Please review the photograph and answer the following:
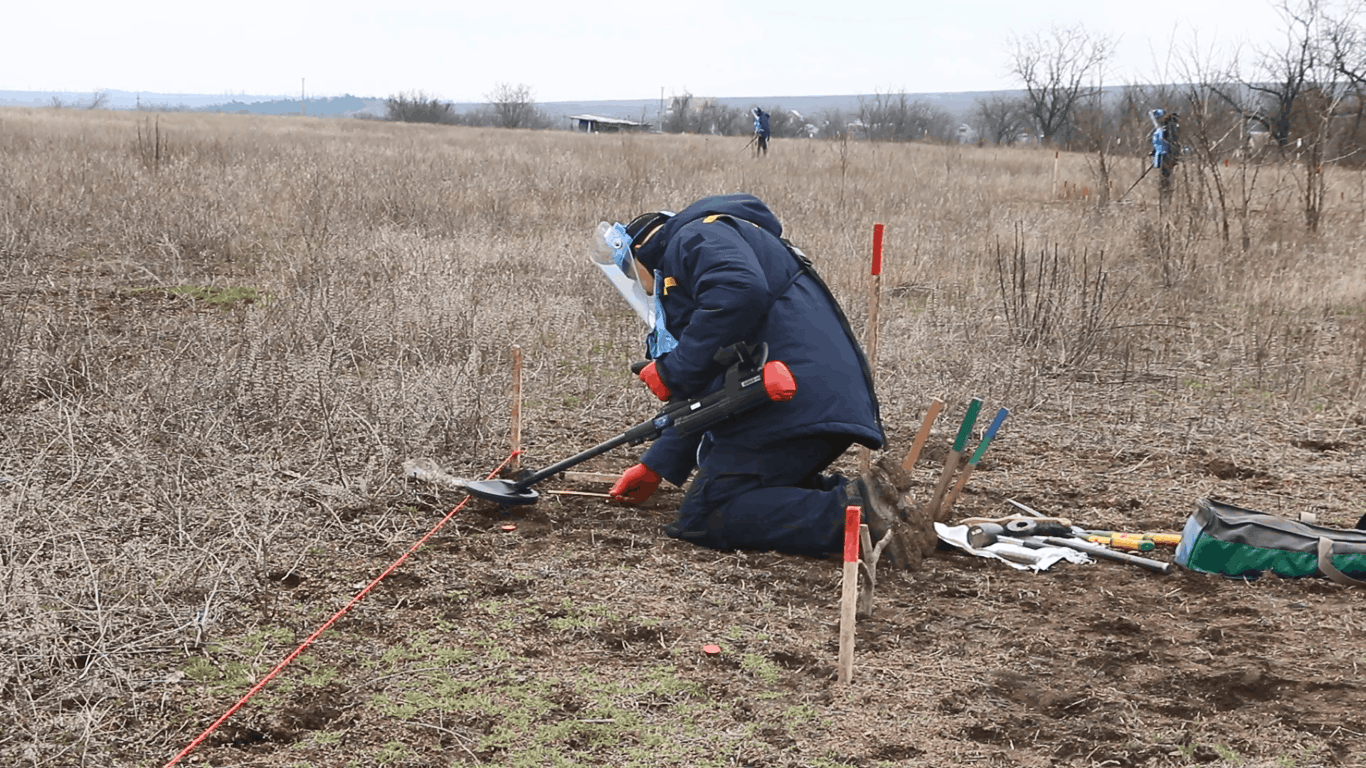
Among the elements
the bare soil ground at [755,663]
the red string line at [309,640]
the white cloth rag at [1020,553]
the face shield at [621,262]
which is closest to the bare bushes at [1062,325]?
the white cloth rag at [1020,553]

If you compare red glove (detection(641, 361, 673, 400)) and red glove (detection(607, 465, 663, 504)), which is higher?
red glove (detection(641, 361, 673, 400))

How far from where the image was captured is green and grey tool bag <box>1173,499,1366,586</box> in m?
3.62

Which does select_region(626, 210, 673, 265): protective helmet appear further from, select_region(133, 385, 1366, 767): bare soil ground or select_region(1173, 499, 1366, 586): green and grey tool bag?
select_region(1173, 499, 1366, 586): green and grey tool bag

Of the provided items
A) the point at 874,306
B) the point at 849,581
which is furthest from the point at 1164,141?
the point at 849,581

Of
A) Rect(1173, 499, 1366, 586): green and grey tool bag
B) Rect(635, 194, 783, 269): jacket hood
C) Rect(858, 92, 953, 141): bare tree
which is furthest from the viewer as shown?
Rect(858, 92, 953, 141): bare tree

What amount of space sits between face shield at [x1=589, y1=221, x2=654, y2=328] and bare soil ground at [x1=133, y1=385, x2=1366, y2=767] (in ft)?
2.82

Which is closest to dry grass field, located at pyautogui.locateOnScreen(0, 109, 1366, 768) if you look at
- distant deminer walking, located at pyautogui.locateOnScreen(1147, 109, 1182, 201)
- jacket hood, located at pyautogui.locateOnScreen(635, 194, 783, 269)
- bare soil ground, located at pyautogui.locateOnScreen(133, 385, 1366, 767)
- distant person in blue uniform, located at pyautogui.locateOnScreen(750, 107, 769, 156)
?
bare soil ground, located at pyautogui.locateOnScreen(133, 385, 1366, 767)

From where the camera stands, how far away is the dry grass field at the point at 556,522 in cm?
273

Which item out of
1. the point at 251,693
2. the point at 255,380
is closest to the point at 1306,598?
the point at 251,693

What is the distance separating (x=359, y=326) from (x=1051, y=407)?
3.92 m

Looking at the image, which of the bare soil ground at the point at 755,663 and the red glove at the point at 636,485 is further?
the red glove at the point at 636,485

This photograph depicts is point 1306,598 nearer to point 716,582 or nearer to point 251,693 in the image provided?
point 716,582

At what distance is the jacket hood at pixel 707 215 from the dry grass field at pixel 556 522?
1.04 m

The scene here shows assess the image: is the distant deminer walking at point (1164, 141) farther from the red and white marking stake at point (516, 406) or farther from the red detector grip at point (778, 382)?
the red detector grip at point (778, 382)
